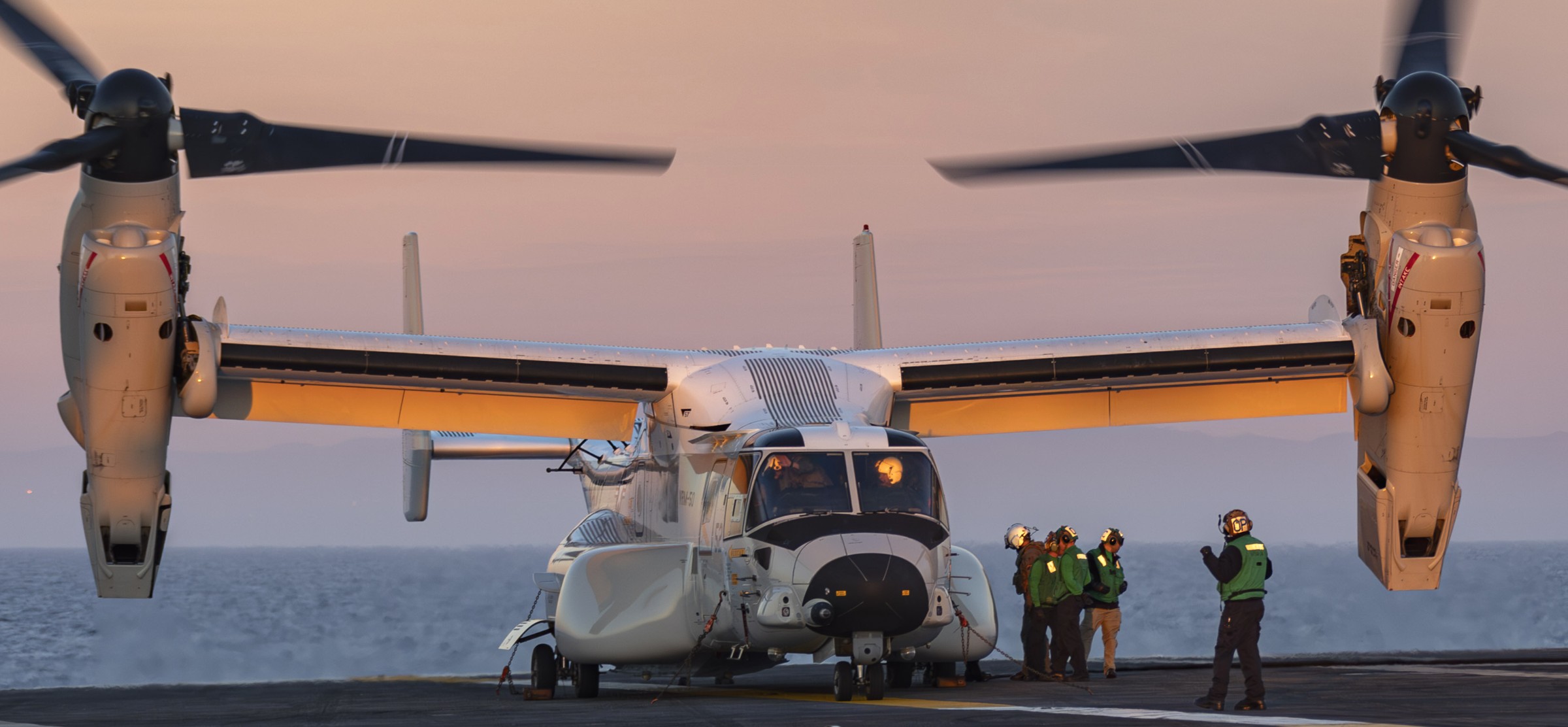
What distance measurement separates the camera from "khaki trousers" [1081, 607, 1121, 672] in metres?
16.5

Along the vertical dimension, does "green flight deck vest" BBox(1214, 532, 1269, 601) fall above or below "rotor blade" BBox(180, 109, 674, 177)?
below

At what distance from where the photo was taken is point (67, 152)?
1348 cm

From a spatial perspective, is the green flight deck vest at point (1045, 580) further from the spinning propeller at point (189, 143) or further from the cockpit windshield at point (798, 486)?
the spinning propeller at point (189, 143)

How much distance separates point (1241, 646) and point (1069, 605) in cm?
420

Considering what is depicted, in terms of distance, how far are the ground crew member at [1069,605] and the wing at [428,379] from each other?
4034mm

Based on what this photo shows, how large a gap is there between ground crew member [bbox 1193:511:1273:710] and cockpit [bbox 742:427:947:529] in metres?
2.61

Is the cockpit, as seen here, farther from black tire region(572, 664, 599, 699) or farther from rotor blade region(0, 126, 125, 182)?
rotor blade region(0, 126, 125, 182)

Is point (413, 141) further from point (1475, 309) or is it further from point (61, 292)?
point (1475, 309)

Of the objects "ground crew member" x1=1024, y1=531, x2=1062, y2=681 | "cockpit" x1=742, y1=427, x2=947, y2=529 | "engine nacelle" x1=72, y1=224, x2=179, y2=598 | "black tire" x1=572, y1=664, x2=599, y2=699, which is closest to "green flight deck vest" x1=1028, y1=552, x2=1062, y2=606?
"ground crew member" x1=1024, y1=531, x2=1062, y2=681

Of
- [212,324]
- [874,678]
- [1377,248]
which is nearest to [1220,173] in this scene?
[1377,248]

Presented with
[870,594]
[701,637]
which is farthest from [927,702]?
[701,637]

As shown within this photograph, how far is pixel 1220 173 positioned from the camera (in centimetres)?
1552

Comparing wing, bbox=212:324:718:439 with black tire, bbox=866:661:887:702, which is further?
wing, bbox=212:324:718:439

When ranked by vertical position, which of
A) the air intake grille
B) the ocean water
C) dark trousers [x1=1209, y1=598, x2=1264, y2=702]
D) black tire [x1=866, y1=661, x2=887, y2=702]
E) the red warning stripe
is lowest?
the ocean water
